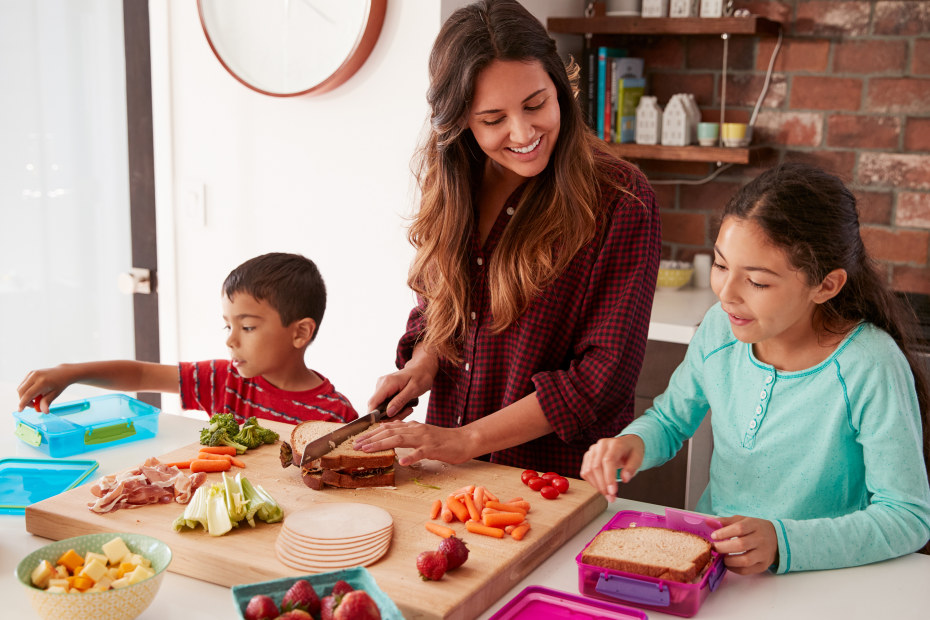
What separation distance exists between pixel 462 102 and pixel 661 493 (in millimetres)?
1679

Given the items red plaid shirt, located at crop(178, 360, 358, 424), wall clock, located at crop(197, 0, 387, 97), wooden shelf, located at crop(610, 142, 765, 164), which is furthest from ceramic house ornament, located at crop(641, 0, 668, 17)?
red plaid shirt, located at crop(178, 360, 358, 424)

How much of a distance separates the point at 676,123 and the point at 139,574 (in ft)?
7.85

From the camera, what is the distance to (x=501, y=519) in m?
1.35

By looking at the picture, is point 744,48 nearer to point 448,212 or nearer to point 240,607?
point 448,212

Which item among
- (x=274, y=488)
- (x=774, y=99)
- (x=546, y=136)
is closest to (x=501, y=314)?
(x=546, y=136)

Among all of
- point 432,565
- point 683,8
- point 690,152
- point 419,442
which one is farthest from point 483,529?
point 683,8

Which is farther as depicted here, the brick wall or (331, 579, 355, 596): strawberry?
the brick wall

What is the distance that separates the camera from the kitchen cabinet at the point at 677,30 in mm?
2836

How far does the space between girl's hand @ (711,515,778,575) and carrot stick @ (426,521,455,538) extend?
37 cm

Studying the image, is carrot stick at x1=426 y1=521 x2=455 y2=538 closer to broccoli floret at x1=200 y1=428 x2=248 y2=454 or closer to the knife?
the knife

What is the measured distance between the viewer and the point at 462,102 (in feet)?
5.48

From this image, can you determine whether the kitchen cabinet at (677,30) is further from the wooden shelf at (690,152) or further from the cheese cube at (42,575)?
the cheese cube at (42,575)

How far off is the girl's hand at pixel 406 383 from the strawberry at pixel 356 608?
0.79 m

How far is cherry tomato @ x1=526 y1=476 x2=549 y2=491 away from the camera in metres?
1.52
